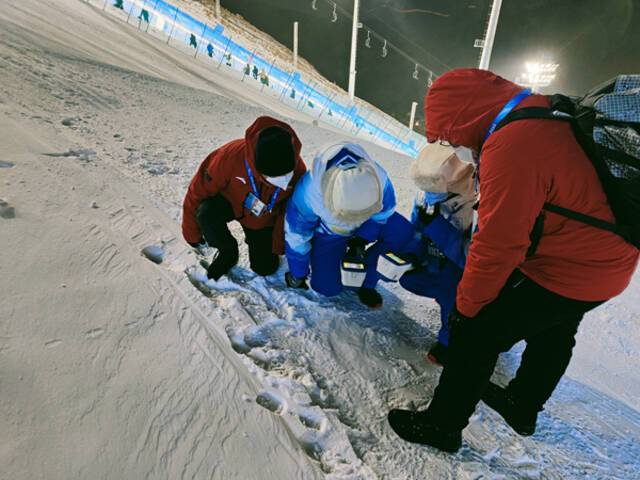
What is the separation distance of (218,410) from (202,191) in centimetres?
121

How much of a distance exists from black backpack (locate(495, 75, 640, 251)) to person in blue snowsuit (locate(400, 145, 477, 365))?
0.74 meters

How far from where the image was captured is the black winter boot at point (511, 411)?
1442 millimetres

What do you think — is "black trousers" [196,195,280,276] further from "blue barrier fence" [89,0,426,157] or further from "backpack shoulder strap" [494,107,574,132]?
"blue barrier fence" [89,0,426,157]

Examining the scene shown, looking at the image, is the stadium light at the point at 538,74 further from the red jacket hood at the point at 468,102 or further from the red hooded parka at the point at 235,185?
the red jacket hood at the point at 468,102

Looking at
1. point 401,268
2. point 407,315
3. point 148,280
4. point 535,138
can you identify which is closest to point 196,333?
point 148,280

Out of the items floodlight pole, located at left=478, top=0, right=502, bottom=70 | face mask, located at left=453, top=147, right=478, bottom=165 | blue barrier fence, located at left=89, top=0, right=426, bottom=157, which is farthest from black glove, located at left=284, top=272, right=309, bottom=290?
blue barrier fence, located at left=89, top=0, right=426, bottom=157

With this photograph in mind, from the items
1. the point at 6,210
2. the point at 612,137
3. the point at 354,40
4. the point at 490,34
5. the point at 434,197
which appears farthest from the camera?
the point at 354,40

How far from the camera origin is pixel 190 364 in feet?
4.40

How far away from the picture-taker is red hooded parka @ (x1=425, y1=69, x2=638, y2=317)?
97 cm

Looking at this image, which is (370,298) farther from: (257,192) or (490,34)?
(490,34)

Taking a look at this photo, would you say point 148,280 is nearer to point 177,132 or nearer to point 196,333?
point 196,333

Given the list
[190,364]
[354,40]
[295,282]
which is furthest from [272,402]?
[354,40]

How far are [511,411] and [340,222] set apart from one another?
3.45 feet

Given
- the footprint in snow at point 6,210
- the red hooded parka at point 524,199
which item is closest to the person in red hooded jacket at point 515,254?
the red hooded parka at point 524,199
